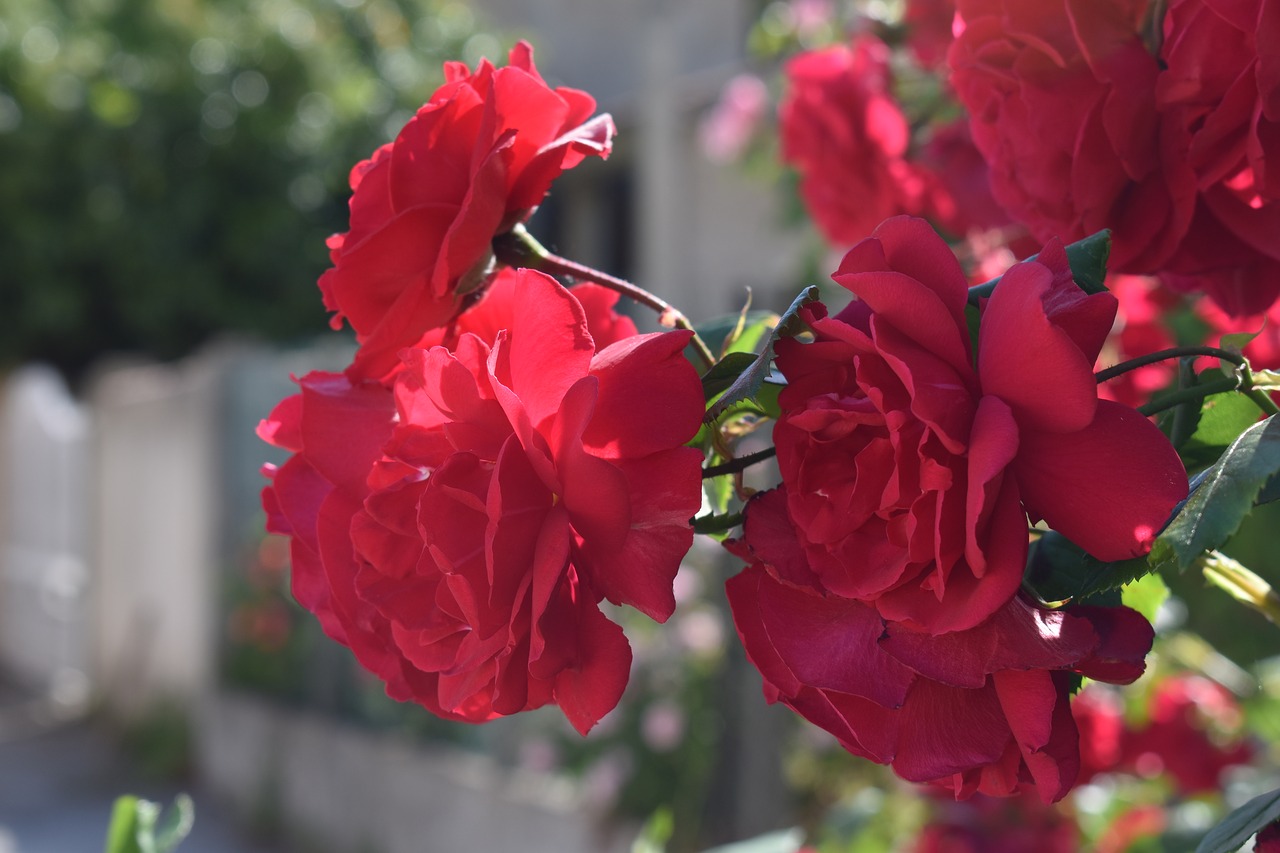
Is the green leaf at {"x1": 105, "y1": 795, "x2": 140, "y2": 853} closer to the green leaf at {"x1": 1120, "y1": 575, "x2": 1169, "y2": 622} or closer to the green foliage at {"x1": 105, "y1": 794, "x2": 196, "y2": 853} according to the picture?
the green foliage at {"x1": 105, "y1": 794, "x2": 196, "y2": 853}

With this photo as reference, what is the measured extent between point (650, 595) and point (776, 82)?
6.62ft

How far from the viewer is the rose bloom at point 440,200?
50 centimetres

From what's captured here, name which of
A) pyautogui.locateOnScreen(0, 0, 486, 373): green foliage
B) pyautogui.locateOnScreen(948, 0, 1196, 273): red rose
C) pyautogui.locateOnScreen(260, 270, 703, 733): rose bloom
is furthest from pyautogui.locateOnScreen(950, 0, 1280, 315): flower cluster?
pyautogui.locateOnScreen(0, 0, 486, 373): green foliage

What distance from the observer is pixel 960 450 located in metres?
0.37

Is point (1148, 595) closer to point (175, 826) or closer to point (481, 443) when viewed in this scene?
point (481, 443)

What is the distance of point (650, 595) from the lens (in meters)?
0.41

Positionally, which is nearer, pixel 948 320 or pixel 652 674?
pixel 948 320

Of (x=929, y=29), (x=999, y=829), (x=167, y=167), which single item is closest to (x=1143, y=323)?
(x=929, y=29)

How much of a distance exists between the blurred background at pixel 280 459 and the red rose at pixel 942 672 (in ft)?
0.56

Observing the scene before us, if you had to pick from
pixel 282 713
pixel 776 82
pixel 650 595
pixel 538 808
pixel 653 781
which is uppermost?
pixel 650 595

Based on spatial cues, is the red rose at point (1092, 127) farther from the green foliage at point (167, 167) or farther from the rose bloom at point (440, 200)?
the green foliage at point (167, 167)

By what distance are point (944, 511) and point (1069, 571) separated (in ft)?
0.30

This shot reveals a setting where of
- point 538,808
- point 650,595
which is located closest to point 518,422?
point 650,595

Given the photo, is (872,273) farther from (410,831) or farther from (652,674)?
(410,831)
